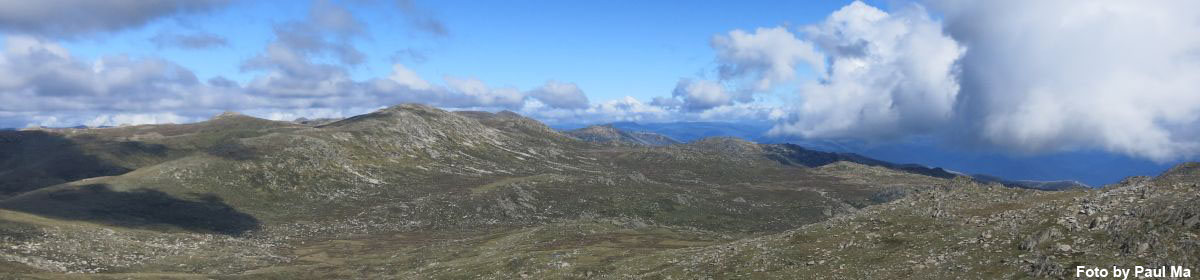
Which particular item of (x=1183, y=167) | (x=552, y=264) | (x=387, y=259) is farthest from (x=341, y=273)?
(x=1183, y=167)

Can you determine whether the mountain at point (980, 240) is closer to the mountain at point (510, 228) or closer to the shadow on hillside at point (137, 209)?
the mountain at point (510, 228)

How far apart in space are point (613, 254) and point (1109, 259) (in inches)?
1921

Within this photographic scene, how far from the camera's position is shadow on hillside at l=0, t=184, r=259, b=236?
128m

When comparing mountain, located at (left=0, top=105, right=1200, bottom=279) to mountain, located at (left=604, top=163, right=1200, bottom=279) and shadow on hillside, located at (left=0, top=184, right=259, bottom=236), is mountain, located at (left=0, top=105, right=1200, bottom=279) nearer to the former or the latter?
mountain, located at (left=604, top=163, right=1200, bottom=279)

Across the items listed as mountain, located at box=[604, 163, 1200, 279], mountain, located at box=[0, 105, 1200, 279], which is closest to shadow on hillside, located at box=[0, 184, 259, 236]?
mountain, located at box=[0, 105, 1200, 279]

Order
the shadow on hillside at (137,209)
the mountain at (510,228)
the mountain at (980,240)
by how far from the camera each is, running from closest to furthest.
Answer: the mountain at (980,240)
the mountain at (510,228)
the shadow on hillside at (137,209)

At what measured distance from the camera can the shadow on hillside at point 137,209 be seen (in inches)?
5059

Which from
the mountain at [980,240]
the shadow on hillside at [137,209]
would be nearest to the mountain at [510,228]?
the mountain at [980,240]

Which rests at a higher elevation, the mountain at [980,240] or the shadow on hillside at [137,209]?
the mountain at [980,240]

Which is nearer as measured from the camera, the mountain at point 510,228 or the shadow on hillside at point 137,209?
the mountain at point 510,228

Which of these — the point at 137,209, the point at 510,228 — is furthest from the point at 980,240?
the point at 137,209

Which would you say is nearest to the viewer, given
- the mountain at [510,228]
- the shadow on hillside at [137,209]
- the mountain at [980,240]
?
the mountain at [980,240]

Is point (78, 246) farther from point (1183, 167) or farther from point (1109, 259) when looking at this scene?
point (1183, 167)

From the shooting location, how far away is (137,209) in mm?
140750
